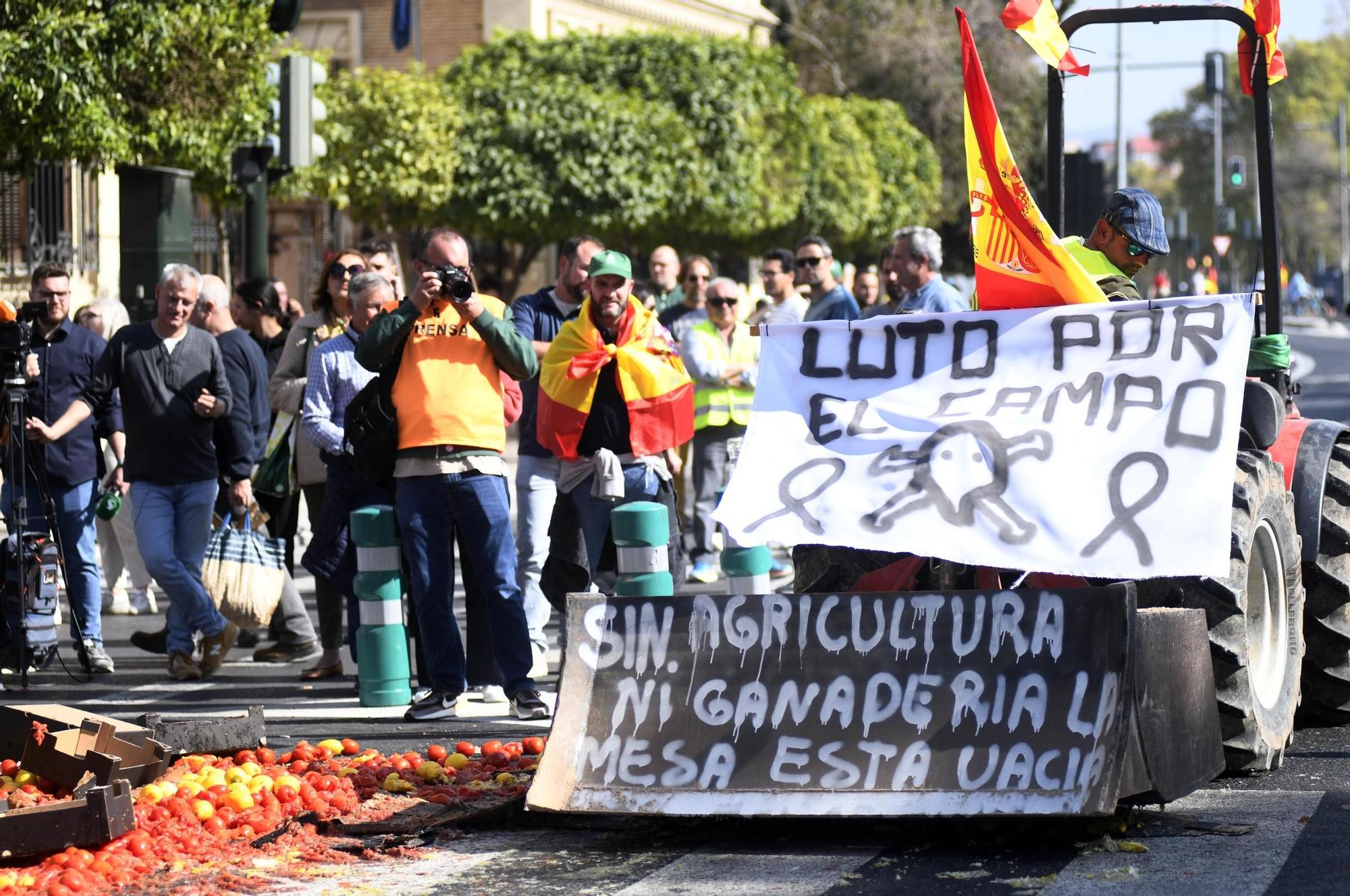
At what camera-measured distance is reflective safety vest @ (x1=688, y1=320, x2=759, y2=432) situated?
46.0 feet

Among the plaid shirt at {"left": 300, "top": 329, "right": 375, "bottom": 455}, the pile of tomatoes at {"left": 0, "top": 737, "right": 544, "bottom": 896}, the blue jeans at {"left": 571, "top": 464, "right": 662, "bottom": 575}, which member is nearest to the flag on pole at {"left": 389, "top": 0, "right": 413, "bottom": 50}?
the plaid shirt at {"left": 300, "top": 329, "right": 375, "bottom": 455}

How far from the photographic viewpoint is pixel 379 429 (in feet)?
28.3

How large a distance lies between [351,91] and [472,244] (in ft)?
32.4

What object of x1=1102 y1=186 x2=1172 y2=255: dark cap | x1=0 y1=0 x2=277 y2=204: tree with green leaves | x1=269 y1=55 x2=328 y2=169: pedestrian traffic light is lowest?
x1=1102 y1=186 x2=1172 y2=255: dark cap

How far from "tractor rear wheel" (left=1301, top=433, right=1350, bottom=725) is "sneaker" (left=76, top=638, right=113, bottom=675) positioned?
5647 mm

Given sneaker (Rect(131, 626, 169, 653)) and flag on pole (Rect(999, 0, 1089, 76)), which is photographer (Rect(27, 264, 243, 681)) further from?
flag on pole (Rect(999, 0, 1089, 76))

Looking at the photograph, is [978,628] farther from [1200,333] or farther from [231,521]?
[231,521]

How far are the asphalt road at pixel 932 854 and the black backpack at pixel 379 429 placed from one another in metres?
2.57

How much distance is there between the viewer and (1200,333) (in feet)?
21.1

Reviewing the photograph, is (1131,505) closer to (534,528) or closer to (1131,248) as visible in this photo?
(1131,248)

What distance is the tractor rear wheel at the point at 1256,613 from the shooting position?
21.1ft

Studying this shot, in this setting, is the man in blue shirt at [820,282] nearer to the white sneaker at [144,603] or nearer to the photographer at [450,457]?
the white sneaker at [144,603]

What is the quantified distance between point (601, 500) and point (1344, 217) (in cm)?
10718

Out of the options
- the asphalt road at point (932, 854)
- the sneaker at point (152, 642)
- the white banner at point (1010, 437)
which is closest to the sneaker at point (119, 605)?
the sneaker at point (152, 642)
